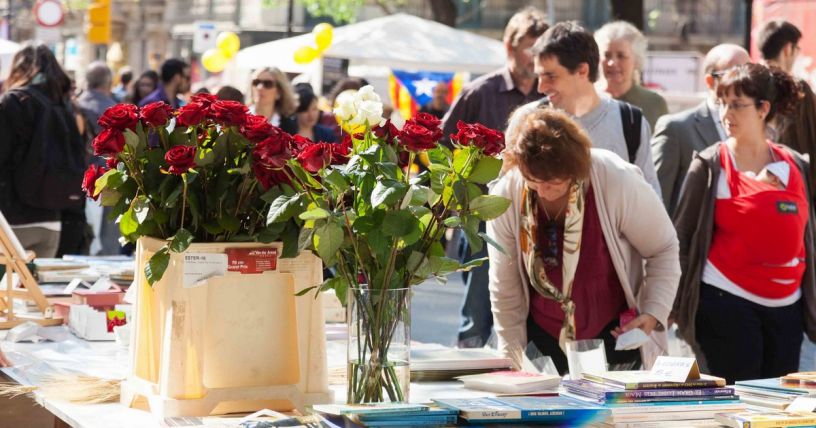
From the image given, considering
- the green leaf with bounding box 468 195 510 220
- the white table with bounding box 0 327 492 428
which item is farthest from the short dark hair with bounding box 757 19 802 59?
the green leaf with bounding box 468 195 510 220

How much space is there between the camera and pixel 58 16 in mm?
22469

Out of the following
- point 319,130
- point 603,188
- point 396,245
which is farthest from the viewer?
point 319,130

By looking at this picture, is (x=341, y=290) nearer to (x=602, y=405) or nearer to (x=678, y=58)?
(x=602, y=405)

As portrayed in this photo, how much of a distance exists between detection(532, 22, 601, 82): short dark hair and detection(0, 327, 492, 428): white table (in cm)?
178

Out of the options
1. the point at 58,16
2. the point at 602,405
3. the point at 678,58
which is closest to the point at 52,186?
the point at 602,405

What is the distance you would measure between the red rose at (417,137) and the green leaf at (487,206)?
157 mm

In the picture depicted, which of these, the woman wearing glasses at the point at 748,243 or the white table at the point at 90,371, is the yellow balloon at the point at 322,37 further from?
the white table at the point at 90,371

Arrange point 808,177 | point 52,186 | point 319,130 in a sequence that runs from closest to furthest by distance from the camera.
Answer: point 808,177, point 52,186, point 319,130

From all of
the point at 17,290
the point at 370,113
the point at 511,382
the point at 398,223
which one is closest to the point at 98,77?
the point at 17,290

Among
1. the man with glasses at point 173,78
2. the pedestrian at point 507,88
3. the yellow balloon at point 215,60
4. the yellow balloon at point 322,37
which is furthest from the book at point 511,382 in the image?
the yellow balloon at point 215,60

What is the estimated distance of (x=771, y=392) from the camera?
10.7 ft

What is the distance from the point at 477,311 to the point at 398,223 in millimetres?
3419

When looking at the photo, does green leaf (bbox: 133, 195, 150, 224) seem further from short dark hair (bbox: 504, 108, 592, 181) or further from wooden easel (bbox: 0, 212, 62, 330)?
wooden easel (bbox: 0, 212, 62, 330)

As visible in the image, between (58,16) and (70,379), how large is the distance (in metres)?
19.9
